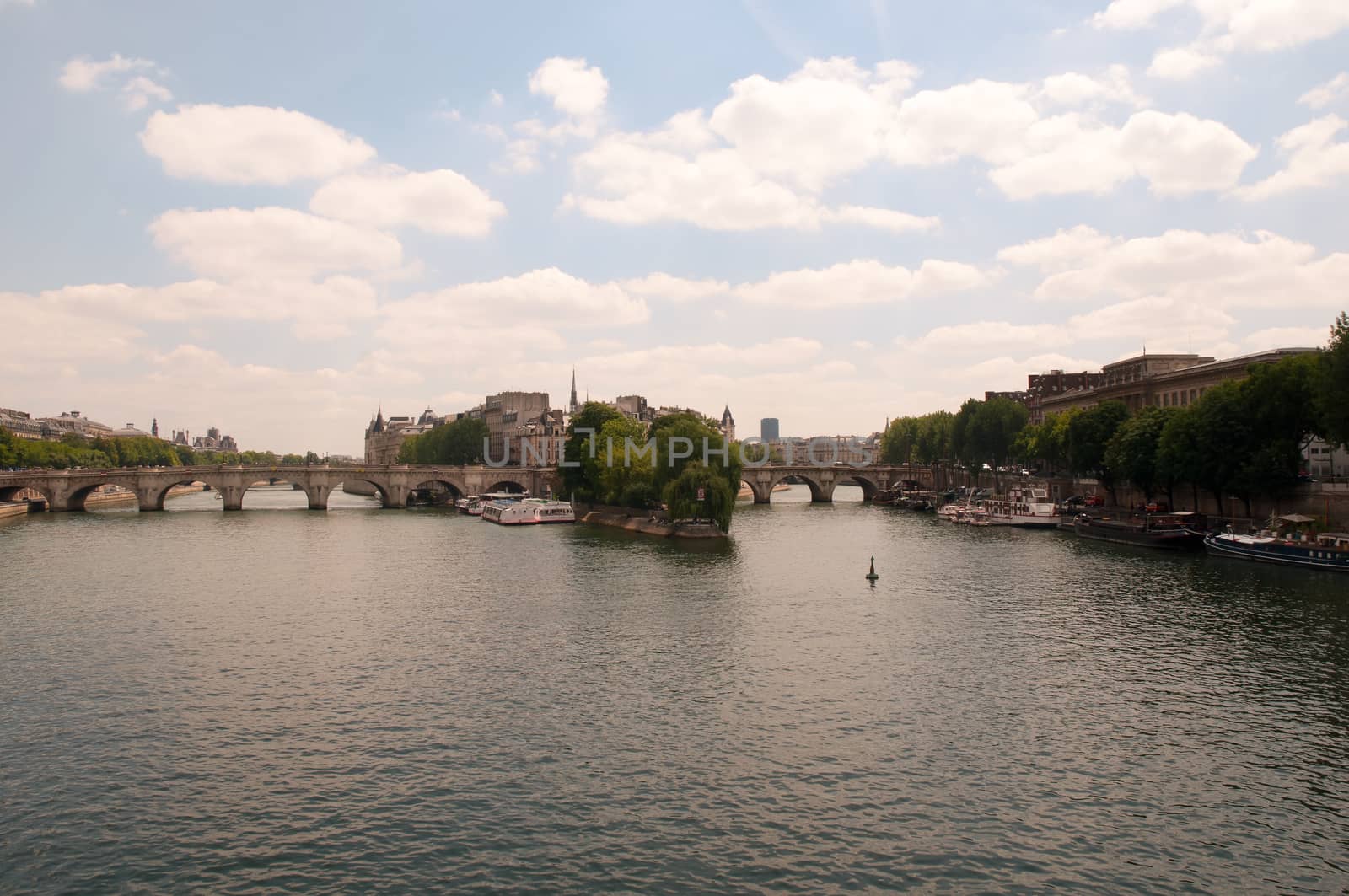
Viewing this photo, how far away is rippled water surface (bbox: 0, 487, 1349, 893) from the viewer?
19.0 metres

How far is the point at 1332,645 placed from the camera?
3603 centimetres

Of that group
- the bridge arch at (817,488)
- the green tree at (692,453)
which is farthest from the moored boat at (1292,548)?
the bridge arch at (817,488)

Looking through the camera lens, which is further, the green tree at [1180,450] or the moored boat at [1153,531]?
the green tree at [1180,450]

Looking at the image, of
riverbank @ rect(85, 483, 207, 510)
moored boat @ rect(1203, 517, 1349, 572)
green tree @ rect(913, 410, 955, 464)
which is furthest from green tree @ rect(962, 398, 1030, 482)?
Result: riverbank @ rect(85, 483, 207, 510)

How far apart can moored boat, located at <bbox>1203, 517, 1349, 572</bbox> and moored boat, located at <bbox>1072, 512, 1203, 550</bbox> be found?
4316 millimetres

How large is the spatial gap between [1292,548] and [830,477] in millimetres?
91529

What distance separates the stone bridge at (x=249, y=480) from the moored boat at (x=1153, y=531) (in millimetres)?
66576

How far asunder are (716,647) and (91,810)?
68.3 ft

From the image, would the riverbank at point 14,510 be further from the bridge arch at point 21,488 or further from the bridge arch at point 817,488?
the bridge arch at point 817,488

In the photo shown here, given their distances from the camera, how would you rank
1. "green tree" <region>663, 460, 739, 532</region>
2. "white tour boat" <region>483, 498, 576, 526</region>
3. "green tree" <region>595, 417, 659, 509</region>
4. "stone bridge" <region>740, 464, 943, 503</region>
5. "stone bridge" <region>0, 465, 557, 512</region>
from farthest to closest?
1. "stone bridge" <region>740, 464, 943, 503</region>
2. "stone bridge" <region>0, 465, 557, 512</region>
3. "white tour boat" <region>483, 498, 576, 526</region>
4. "green tree" <region>595, 417, 659, 509</region>
5. "green tree" <region>663, 460, 739, 532</region>

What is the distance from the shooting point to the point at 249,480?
120 m

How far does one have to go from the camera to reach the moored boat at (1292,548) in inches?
2125

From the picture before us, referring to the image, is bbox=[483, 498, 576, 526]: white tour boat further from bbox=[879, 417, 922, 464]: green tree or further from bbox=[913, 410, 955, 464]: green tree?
bbox=[879, 417, 922, 464]: green tree

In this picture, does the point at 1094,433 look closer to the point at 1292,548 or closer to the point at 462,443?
the point at 1292,548
